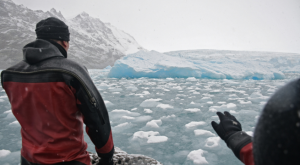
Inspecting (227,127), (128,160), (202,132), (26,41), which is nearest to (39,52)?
(227,127)

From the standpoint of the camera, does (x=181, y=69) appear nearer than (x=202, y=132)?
No

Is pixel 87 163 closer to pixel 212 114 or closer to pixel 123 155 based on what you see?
pixel 123 155

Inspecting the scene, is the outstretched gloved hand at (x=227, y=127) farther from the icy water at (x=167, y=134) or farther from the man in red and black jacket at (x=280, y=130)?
the icy water at (x=167, y=134)

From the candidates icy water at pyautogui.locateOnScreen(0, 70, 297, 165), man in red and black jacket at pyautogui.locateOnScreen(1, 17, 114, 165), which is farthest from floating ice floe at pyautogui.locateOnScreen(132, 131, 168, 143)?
man in red and black jacket at pyautogui.locateOnScreen(1, 17, 114, 165)

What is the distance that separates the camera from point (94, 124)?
901 mm

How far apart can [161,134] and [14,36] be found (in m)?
73.8

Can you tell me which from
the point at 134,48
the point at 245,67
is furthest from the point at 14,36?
the point at 245,67

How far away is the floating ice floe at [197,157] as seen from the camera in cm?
189

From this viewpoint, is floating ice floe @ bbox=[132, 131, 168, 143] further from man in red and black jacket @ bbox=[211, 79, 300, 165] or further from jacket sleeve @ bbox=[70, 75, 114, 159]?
man in red and black jacket @ bbox=[211, 79, 300, 165]

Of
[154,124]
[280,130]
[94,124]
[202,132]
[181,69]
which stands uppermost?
[280,130]

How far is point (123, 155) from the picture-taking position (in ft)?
5.23

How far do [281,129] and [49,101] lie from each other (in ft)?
2.80

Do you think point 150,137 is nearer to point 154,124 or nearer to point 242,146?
point 154,124

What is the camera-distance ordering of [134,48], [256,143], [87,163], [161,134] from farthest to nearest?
1. [134,48]
2. [161,134]
3. [87,163]
4. [256,143]
